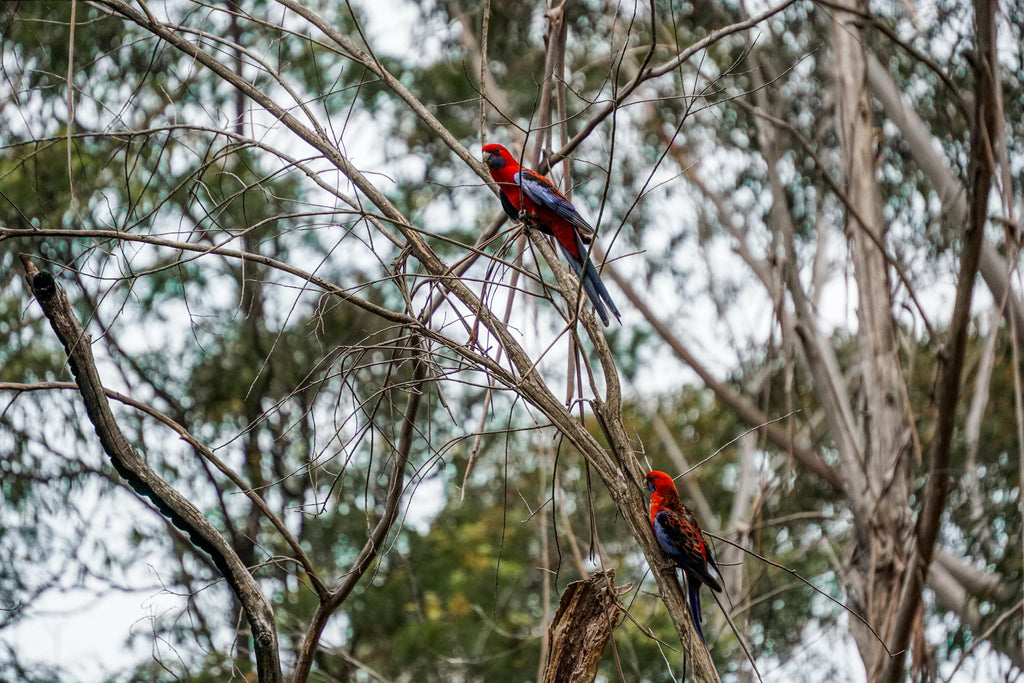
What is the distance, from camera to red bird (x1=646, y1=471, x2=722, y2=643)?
2732 mm

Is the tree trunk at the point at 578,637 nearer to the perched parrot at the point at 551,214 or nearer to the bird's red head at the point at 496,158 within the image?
the perched parrot at the point at 551,214

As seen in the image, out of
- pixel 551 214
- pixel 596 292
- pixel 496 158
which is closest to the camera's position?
pixel 596 292

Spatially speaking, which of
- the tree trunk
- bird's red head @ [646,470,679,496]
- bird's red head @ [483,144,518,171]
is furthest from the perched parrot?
the tree trunk

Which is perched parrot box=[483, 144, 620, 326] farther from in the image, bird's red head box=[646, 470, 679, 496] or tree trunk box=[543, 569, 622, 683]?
tree trunk box=[543, 569, 622, 683]

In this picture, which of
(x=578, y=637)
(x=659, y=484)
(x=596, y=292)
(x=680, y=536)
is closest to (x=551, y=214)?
(x=596, y=292)

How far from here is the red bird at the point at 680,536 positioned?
2.73 m

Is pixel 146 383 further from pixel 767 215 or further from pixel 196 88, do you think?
pixel 767 215

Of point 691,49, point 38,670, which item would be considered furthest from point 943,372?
point 38,670

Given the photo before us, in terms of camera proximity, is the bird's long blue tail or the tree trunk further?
the bird's long blue tail

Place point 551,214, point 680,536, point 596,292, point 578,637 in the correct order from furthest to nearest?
point 551,214, point 596,292, point 680,536, point 578,637

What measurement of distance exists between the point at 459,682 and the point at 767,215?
487 centimetres

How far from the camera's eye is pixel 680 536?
276 centimetres

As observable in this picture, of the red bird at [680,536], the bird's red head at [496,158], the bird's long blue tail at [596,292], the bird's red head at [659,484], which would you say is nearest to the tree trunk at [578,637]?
the red bird at [680,536]

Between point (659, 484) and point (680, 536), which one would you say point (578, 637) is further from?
point (659, 484)
